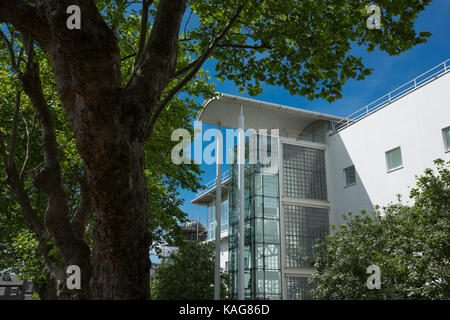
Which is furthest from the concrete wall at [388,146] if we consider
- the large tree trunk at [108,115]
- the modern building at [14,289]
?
the modern building at [14,289]

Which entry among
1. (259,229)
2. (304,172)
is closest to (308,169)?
(304,172)

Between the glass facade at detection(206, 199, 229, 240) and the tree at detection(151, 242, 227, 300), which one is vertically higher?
the glass facade at detection(206, 199, 229, 240)

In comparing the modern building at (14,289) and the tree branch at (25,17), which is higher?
the tree branch at (25,17)

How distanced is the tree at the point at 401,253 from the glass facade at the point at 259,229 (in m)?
10.6

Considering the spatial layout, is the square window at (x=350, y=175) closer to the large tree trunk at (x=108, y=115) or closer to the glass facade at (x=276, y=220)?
the glass facade at (x=276, y=220)

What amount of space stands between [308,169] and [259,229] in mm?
6334

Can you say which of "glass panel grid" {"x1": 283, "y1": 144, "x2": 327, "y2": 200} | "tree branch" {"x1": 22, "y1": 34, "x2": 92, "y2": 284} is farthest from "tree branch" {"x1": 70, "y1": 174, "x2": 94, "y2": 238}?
"glass panel grid" {"x1": 283, "y1": 144, "x2": 327, "y2": 200}

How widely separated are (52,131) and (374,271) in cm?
969

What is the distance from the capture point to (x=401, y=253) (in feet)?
37.1

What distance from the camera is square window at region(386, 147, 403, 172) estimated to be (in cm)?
2298

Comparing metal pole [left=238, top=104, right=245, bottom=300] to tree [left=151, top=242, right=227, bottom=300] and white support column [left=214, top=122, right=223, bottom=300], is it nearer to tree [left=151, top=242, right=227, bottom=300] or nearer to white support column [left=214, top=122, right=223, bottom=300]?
white support column [left=214, top=122, right=223, bottom=300]

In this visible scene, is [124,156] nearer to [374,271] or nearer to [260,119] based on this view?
[374,271]

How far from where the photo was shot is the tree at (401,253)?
1018 centimetres

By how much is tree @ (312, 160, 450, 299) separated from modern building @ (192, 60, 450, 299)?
915 cm
